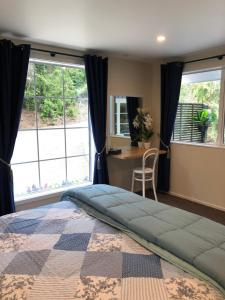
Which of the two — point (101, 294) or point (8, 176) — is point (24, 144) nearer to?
point (8, 176)

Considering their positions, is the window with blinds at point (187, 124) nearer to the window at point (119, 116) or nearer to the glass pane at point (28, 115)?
the window at point (119, 116)

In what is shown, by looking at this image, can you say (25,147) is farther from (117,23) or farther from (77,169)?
(117,23)

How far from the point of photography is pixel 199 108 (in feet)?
12.7

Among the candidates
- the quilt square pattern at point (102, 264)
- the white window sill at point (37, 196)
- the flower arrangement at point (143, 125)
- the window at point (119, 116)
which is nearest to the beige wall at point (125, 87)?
the window at point (119, 116)

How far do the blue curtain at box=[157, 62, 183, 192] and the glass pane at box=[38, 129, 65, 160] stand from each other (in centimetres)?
174

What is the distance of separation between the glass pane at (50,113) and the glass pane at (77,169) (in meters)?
0.61

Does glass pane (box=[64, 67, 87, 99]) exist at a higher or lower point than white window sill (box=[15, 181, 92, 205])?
higher

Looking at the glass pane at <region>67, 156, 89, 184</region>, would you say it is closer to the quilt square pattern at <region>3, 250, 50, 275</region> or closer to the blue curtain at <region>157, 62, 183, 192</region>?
the blue curtain at <region>157, 62, 183, 192</region>

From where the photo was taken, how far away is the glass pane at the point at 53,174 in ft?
11.5

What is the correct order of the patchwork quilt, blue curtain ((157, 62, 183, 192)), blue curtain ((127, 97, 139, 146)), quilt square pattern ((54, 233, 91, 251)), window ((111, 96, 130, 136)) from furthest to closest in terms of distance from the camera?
1. blue curtain ((127, 97, 139, 146))
2. window ((111, 96, 130, 136))
3. blue curtain ((157, 62, 183, 192))
4. quilt square pattern ((54, 233, 91, 251))
5. the patchwork quilt

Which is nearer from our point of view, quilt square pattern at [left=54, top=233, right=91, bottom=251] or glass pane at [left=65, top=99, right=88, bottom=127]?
quilt square pattern at [left=54, top=233, right=91, bottom=251]

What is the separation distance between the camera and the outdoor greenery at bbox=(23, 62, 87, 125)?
3256 mm

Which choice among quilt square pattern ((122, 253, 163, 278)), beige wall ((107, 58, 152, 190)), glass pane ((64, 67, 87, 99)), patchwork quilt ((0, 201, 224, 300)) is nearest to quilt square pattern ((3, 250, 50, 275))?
patchwork quilt ((0, 201, 224, 300))

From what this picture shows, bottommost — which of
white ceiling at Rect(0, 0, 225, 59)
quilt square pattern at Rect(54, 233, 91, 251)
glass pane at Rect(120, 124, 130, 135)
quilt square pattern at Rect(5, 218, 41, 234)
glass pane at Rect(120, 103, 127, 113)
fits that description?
quilt square pattern at Rect(54, 233, 91, 251)
